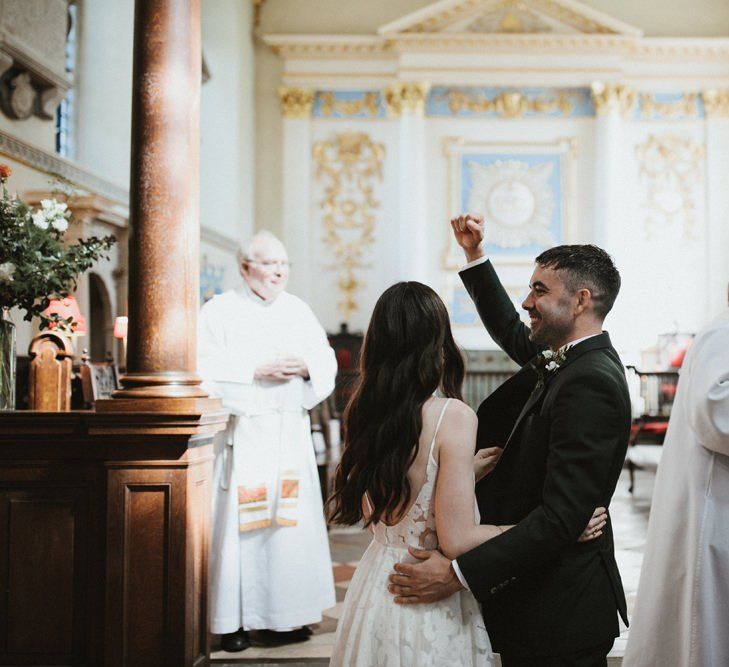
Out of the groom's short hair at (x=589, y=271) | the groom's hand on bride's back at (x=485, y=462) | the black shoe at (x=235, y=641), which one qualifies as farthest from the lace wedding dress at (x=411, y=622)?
the black shoe at (x=235, y=641)

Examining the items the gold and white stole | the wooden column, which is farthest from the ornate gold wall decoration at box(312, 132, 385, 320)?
the wooden column

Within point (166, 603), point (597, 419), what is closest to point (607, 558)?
point (597, 419)

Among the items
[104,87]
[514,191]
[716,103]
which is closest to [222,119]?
[104,87]

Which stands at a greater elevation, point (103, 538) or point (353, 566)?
point (103, 538)

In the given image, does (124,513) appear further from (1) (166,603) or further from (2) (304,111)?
(2) (304,111)

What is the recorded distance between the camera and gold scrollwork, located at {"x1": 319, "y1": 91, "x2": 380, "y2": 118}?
1395 centimetres

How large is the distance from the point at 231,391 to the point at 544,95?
11.2 m

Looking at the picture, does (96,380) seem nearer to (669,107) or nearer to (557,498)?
(557,498)

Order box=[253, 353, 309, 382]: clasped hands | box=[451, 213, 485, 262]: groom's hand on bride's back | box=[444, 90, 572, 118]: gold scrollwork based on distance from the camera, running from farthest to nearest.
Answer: box=[444, 90, 572, 118]: gold scrollwork < box=[253, 353, 309, 382]: clasped hands < box=[451, 213, 485, 262]: groom's hand on bride's back

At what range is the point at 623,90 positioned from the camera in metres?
13.7

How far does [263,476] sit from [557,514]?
2.42 metres

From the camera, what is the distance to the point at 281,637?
3996 mm

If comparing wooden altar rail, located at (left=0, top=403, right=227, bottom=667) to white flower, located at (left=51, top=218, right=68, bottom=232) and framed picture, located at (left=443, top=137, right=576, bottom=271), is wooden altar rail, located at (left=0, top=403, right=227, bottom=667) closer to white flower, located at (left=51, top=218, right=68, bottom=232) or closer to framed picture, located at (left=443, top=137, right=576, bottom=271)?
white flower, located at (left=51, top=218, right=68, bottom=232)

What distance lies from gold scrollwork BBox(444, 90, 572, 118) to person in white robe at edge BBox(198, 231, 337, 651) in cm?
1037
